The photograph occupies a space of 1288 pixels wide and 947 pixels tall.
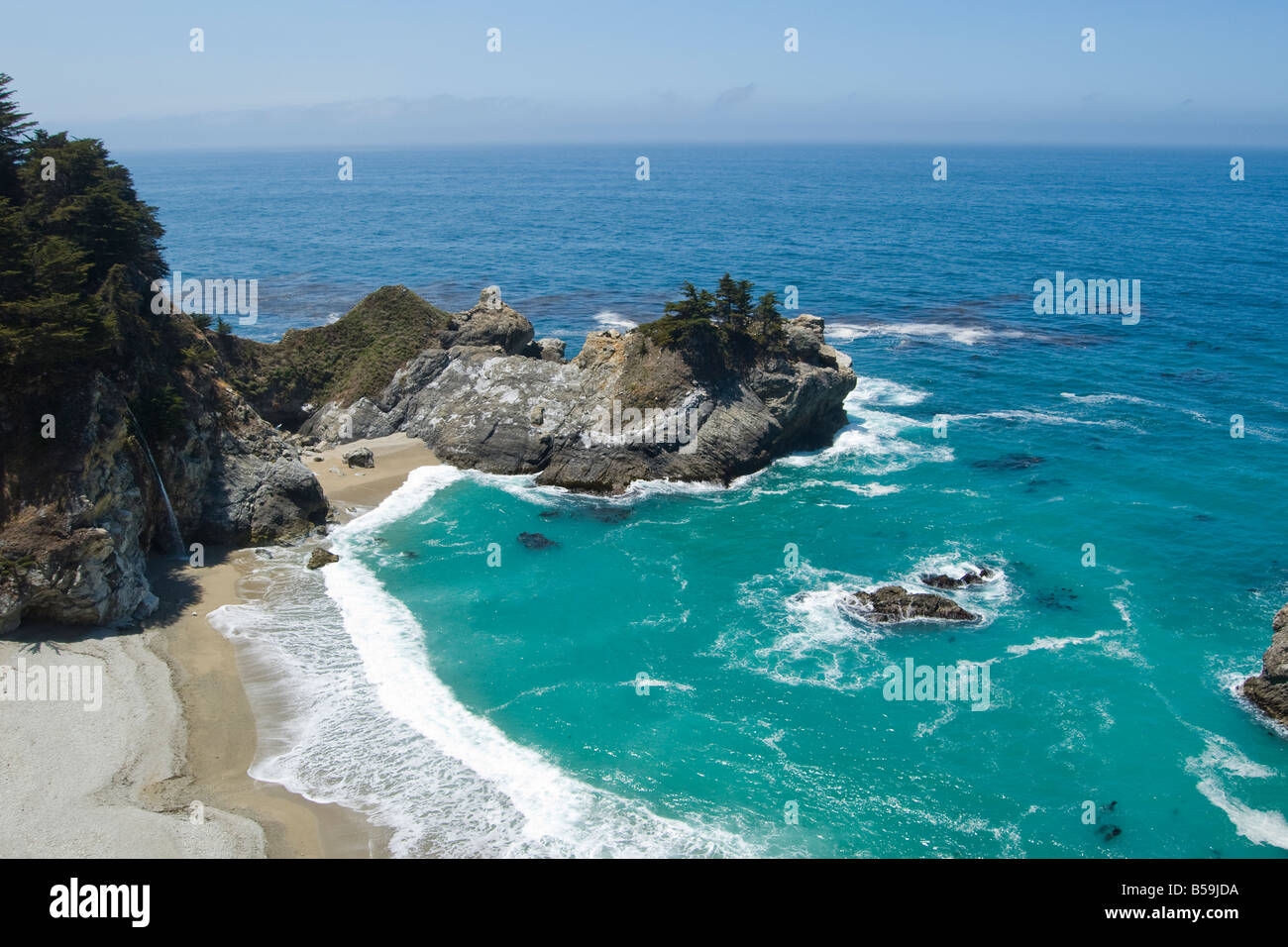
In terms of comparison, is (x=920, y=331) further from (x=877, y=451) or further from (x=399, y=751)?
(x=399, y=751)

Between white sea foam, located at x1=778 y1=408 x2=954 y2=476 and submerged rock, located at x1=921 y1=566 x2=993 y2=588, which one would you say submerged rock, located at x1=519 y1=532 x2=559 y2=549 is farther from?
submerged rock, located at x1=921 y1=566 x2=993 y2=588

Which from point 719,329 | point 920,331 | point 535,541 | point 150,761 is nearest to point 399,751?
point 150,761

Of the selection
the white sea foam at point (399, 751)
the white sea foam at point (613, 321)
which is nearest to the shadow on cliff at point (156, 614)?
the white sea foam at point (399, 751)

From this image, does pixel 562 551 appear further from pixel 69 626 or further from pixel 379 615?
pixel 69 626

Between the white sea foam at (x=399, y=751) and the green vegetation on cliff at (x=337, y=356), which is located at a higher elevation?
the green vegetation on cliff at (x=337, y=356)

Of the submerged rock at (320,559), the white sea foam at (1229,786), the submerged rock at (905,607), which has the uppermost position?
the submerged rock at (320,559)

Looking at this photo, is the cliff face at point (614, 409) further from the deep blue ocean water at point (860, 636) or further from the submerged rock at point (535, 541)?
the submerged rock at point (535, 541)

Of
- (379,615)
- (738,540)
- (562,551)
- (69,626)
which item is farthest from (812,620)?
(69,626)
